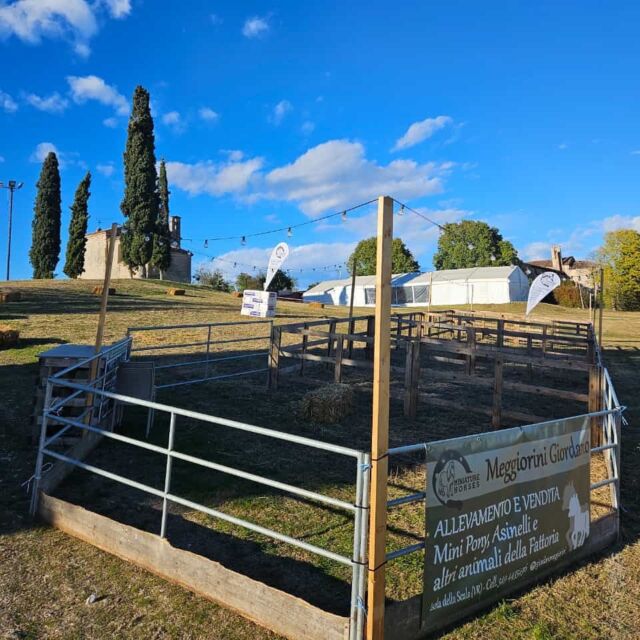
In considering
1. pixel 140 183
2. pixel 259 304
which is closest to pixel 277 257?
pixel 259 304

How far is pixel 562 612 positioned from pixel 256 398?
757 cm

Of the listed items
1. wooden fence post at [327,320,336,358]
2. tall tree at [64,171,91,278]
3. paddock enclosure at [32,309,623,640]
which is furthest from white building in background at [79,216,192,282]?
paddock enclosure at [32,309,623,640]

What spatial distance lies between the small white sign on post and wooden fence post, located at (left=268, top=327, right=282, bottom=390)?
11.2 m

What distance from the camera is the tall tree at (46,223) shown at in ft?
152

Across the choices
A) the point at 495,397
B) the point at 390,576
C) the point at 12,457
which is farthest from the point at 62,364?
the point at 495,397

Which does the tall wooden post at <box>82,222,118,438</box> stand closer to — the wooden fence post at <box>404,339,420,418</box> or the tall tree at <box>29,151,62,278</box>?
the wooden fence post at <box>404,339,420,418</box>

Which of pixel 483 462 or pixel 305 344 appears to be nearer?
pixel 483 462

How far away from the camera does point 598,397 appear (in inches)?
304

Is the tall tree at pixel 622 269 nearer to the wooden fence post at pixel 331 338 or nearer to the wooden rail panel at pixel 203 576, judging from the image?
the wooden fence post at pixel 331 338

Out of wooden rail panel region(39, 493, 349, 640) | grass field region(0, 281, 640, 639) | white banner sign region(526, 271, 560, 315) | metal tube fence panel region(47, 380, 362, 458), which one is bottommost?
grass field region(0, 281, 640, 639)

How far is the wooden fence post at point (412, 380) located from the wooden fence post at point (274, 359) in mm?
3189

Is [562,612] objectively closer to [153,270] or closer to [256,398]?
[256,398]

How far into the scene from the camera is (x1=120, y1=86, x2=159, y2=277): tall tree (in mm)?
42969

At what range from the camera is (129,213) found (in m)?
43.5
